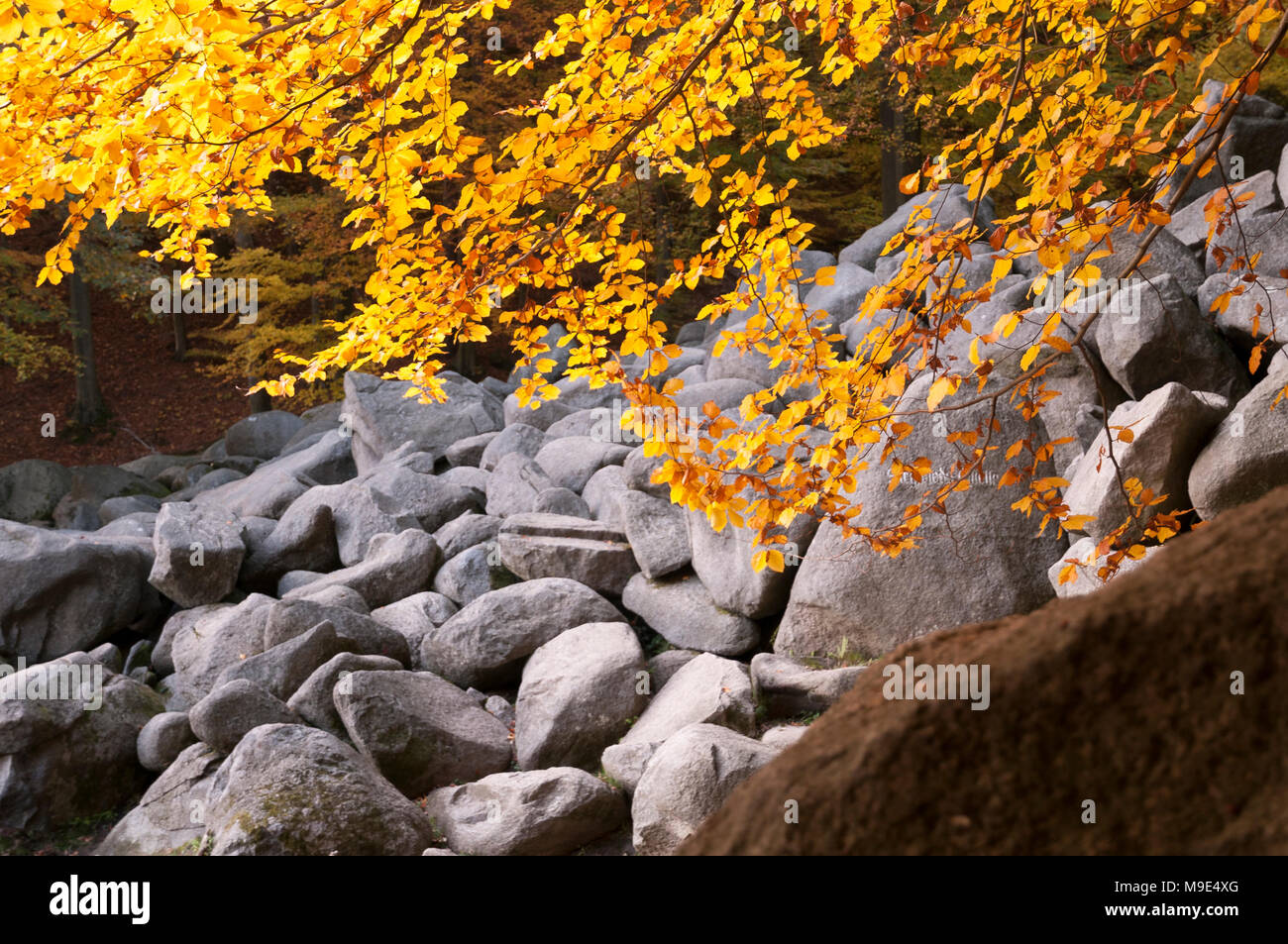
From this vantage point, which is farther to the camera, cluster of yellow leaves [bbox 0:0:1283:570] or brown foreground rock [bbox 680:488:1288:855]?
cluster of yellow leaves [bbox 0:0:1283:570]

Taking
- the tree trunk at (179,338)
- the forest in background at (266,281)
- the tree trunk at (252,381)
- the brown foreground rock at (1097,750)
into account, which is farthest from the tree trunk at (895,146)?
the tree trunk at (179,338)

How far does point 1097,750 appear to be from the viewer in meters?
1.61

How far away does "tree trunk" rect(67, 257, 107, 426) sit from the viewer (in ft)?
66.0

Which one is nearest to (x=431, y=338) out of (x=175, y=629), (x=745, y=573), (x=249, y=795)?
(x=249, y=795)

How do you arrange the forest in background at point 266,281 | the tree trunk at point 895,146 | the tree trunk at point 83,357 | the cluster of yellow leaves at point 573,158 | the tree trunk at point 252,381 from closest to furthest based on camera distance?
the cluster of yellow leaves at point 573,158
the tree trunk at point 895,146
the forest in background at point 266,281
the tree trunk at point 252,381
the tree trunk at point 83,357

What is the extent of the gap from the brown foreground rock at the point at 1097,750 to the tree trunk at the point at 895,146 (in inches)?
626

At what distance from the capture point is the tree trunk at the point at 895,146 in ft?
57.4

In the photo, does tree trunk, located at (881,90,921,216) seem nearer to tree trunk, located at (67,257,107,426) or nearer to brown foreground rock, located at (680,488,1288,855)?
tree trunk, located at (67,257,107,426)

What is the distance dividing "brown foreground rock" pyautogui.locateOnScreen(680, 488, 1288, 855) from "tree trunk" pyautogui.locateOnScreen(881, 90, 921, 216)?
52.2 feet

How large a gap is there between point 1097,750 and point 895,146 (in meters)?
17.9

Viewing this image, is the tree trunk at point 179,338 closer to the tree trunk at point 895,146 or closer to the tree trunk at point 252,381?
the tree trunk at point 252,381

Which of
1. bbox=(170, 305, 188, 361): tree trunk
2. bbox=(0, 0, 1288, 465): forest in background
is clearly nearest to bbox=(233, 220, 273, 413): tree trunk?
bbox=(0, 0, 1288, 465): forest in background

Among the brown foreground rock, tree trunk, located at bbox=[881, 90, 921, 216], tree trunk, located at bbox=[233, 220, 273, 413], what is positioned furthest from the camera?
tree trunk, located at bbox=[233, 220, 273, 413]

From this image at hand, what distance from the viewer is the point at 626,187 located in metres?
11.9
